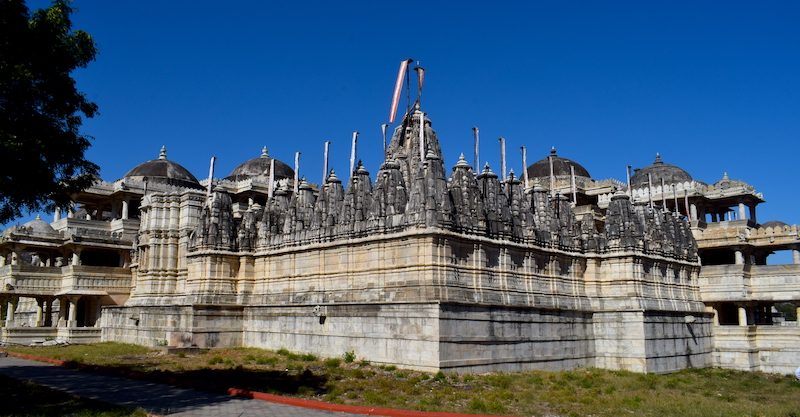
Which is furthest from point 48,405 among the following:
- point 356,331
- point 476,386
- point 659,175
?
point 659,175

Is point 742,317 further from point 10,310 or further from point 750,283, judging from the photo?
point 10,310

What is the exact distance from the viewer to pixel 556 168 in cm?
6028

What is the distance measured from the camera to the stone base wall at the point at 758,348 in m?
40.0

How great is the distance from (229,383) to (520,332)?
12.5 metres

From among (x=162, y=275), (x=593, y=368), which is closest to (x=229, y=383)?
(x=593, y=368)

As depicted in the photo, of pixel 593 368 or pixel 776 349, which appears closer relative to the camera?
pixel 593 368

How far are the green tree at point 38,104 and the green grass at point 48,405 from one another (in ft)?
17.3

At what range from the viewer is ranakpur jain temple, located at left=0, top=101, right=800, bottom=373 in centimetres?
2795

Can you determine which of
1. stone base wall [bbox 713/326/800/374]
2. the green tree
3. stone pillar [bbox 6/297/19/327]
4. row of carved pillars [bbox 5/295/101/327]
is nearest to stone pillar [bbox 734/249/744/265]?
stone base wall [bbox 713/326/800/374]

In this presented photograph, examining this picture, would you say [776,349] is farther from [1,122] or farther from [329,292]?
[1,122]

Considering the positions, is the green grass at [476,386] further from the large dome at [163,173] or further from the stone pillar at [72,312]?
the large dome at [163,173]

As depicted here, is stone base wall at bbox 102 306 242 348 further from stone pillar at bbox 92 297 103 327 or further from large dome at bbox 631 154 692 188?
large dome at bbox 631 154 692 188

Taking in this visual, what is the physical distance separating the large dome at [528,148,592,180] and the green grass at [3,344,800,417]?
27.2 m

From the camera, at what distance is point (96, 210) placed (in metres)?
60.2
